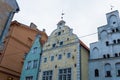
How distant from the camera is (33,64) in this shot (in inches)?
1105

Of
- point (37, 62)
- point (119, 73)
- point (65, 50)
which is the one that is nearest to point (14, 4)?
point (65, 50)

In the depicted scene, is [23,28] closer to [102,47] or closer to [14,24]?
[14,24]

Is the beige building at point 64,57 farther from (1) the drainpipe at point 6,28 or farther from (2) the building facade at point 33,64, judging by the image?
(1) the drainpipe at point 6,28

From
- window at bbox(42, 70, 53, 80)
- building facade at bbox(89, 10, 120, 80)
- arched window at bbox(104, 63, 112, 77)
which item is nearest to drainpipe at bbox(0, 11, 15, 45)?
window at bbox(42, 70, 53, 80)

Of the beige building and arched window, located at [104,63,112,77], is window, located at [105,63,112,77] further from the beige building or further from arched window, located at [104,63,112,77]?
the beige building

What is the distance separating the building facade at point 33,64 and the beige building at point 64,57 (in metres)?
0.94

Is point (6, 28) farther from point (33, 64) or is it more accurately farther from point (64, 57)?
point (33, 64)

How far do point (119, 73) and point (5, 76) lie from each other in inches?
777

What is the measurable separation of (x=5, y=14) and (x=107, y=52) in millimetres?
13978

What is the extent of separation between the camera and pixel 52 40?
2811cm

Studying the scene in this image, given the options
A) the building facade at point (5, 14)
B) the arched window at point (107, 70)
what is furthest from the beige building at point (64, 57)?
the building facade at point (5, 14)

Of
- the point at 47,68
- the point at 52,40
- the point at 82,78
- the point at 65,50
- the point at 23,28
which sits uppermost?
the point at 23,28

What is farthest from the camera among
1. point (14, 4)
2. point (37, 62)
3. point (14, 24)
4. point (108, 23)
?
point (14, 24)

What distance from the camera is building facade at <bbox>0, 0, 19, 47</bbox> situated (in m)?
16.2
